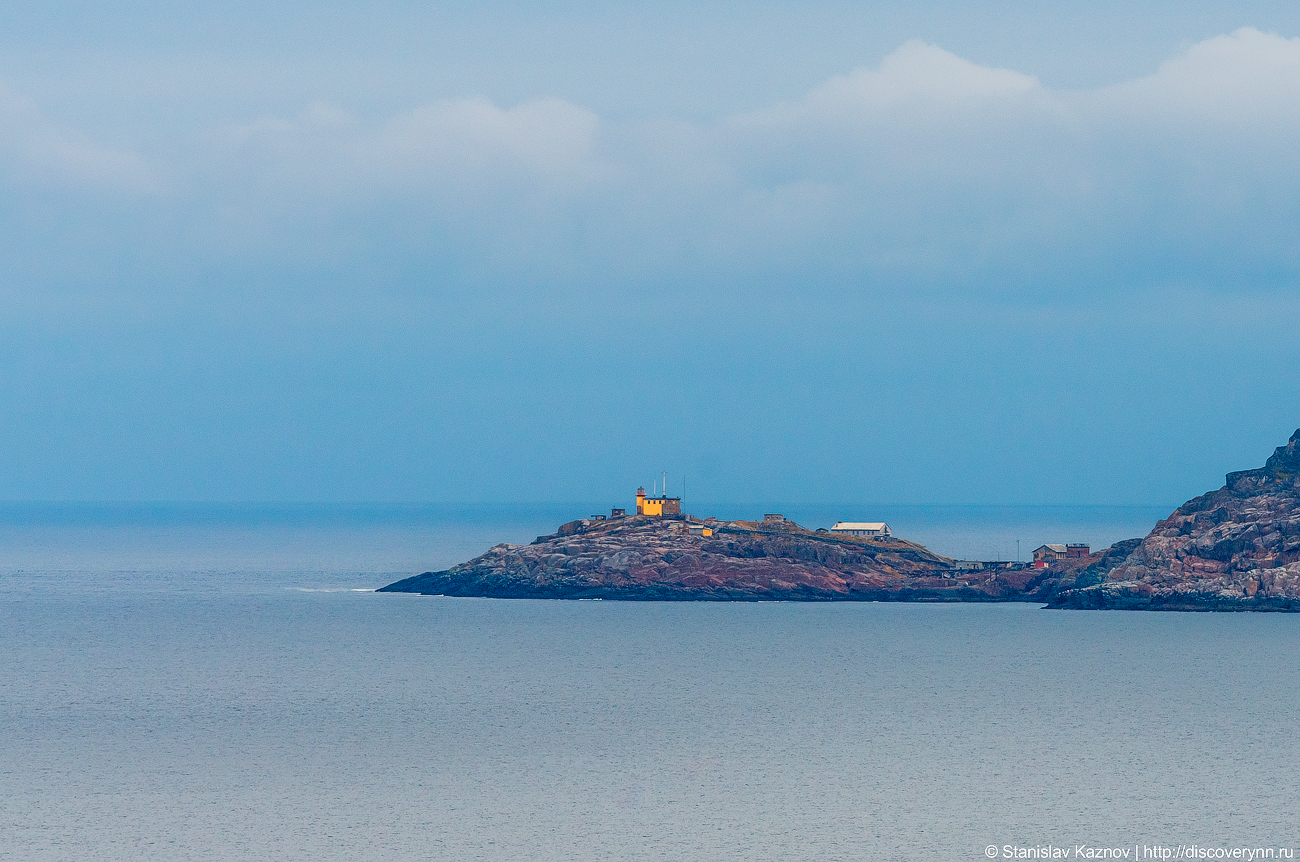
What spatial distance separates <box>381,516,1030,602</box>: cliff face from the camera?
487 ft

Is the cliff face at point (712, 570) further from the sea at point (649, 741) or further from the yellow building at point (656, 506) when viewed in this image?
the sea at point (649, 741)

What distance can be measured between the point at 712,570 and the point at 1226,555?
165ft

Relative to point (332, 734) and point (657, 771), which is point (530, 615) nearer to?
point (332, 734)

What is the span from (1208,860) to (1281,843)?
395 cm

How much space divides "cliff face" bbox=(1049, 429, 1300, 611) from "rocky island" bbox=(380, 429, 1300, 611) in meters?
0.13

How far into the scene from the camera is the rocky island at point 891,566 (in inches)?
5030

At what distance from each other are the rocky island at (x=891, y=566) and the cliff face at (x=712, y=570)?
0.52 feet

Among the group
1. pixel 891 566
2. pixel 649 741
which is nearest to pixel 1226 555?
pixel 891 566

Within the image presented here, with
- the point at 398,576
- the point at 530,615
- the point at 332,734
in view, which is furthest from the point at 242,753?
the point at 398,576

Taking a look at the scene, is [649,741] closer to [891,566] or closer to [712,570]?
[712,570]

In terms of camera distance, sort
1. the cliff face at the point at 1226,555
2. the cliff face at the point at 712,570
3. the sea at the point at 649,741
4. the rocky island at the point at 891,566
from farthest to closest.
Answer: the cliff face at the point at 712,570
the rocky island at the point at 891,566
the cliff face at the point at 1226,555
the sea at the point at 649,741

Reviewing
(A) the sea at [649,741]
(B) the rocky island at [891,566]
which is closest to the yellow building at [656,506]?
(B) the rocky island at [891,566]

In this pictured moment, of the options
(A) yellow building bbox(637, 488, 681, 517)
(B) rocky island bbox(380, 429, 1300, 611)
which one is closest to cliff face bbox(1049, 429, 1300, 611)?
(B) rocky island bbox(380, 429, 1300, 611)

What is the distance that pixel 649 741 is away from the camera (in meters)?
66.2
